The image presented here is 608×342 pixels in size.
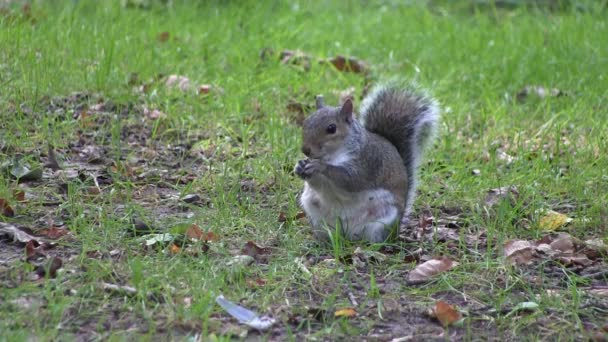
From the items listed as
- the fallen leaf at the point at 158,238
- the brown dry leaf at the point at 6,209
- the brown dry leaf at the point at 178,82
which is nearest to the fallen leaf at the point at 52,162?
the brown dry leaf at the point at 6,209

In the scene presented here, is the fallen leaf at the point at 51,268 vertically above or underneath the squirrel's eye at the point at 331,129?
underneath

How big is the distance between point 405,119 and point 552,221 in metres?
0.63

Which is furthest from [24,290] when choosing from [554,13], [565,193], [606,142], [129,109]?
[554,13]

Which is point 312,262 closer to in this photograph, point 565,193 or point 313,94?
point 565,193

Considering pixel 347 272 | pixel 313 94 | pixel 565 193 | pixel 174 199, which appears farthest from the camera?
pixel 313 94

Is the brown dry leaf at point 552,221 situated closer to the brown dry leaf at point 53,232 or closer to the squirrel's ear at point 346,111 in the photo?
the squirrel's ear at point 346,111

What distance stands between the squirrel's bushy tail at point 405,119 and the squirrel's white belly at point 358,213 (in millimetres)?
239

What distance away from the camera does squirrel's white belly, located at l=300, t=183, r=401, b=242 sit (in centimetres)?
301

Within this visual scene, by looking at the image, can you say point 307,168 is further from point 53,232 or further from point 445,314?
point 53,232

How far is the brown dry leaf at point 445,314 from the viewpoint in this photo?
8.18 feet

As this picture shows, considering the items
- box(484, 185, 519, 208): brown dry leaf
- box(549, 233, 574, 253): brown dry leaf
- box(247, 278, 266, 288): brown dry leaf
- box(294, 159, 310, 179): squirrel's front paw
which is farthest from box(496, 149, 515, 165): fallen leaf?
box(247, 278, 266, 288): brown dry leaf

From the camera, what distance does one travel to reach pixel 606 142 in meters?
3.91

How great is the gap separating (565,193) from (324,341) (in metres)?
1.64

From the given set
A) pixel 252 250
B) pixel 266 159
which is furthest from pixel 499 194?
pixel 252 250
